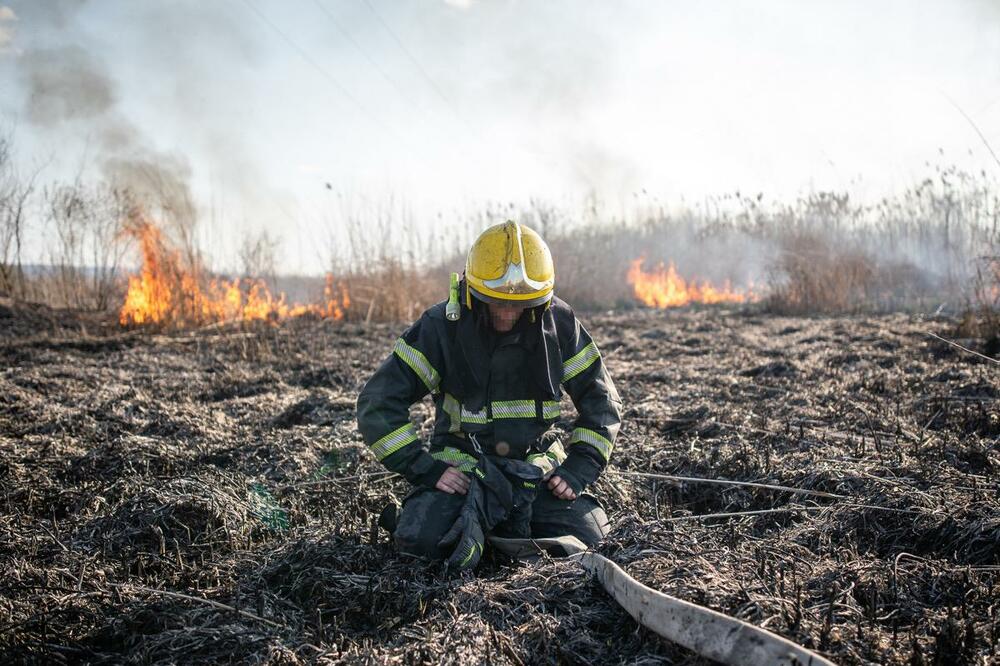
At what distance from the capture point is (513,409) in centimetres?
305

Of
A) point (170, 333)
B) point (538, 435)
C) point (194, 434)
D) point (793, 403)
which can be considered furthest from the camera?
point (170, 333)

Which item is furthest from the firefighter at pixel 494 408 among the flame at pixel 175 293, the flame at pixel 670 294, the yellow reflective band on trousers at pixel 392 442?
the flame at pixel 670 294

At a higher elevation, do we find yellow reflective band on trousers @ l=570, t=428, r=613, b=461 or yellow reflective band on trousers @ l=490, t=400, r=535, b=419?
yellow reflective band on trousers @ l=490, t=400, r=535, b=419

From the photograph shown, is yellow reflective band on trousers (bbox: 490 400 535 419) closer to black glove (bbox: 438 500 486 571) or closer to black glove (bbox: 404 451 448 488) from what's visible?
black glove (bbox: 404 451 448 488)

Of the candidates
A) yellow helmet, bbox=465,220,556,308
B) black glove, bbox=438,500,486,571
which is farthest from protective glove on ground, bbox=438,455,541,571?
yellow helmet, bbox=465,220,556,308

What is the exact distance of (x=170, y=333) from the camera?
10.0m

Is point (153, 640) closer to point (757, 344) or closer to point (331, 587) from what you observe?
point (331, 587)

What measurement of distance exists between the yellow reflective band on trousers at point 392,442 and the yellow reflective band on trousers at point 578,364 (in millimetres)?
773

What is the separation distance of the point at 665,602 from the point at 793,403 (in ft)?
12.2

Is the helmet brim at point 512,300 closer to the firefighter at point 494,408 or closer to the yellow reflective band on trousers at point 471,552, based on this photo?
the firefighter at point 494,408

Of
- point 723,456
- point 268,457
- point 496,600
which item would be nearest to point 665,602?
Result: point 496,600

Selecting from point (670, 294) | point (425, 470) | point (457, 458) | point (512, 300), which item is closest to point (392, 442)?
point (425, 470)

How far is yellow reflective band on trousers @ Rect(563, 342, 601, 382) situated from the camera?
3113mm

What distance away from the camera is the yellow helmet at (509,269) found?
2.82m
